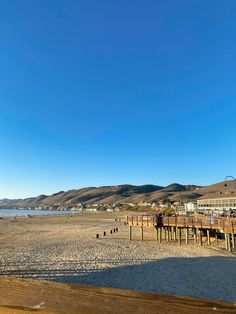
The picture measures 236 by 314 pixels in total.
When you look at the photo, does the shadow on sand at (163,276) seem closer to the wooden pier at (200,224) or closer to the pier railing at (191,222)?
the pier railing at (191,222)

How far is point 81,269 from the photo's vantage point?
1881 cm

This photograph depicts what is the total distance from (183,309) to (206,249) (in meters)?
27.0

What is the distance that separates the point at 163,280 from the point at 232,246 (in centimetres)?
1340

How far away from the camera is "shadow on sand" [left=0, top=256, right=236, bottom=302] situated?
14531 millimetres

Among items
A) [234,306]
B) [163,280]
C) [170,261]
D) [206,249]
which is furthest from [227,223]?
[234,306]

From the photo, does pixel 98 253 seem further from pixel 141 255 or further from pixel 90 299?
pixel 90 299

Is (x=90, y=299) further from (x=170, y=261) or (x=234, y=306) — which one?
(x=170, y=261)

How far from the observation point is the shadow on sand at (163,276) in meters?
14.5

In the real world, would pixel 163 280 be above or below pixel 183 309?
below

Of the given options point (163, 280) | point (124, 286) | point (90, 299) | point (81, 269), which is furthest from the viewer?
point (81, 269)

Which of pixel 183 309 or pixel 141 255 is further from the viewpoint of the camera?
pixel 141 255

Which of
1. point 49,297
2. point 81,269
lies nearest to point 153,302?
point 49,297

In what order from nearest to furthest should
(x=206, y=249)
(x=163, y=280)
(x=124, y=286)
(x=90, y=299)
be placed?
(x=90, y=299)
(x=124, y=286)
(x=163, y=280)
(x=206, y=249)

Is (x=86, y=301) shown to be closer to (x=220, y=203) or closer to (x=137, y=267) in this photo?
(x=137, y=267)
